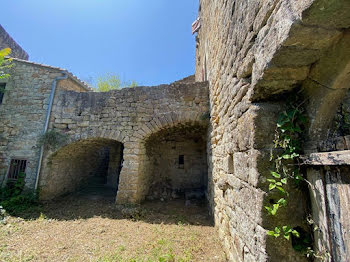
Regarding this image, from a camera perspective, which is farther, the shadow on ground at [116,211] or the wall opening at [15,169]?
the wall opening at [15,169]

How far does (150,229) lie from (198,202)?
2.26 m

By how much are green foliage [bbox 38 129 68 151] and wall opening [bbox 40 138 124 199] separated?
24 cm

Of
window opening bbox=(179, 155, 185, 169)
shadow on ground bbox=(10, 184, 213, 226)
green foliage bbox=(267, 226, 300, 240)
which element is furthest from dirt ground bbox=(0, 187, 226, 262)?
window opening bbox=(179, 155, 185, 169)

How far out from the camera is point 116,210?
445 centimetres

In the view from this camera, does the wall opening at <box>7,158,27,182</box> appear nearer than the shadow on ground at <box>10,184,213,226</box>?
No

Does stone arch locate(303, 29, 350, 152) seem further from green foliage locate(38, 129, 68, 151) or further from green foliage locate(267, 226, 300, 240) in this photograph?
green foliage locate(38, 129, 68, 151)

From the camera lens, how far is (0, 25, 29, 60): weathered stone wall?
7269mm

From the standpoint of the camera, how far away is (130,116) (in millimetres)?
4914

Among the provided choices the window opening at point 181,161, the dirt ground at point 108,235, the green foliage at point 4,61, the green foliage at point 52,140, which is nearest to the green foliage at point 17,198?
the dirt ground at point 108,235

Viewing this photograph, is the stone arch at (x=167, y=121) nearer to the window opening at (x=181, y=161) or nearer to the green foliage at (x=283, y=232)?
the window opening at (x=181, y=161)

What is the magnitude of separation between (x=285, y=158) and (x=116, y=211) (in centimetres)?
455

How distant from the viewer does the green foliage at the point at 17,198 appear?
14.3ft

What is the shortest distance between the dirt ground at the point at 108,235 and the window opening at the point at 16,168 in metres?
1.41

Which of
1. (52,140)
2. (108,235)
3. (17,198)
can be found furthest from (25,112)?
(108,235)
